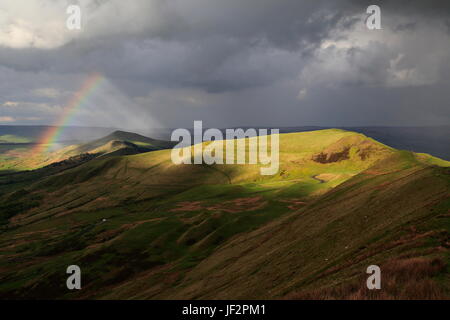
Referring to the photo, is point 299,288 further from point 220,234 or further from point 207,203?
point 207,203

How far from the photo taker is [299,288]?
81.5 feet

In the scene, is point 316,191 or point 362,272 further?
point 316,191

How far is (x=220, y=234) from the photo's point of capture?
97.1 metres

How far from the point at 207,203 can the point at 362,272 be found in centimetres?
14645

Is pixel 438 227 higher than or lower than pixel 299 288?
higher

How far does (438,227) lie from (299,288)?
48.6ft
